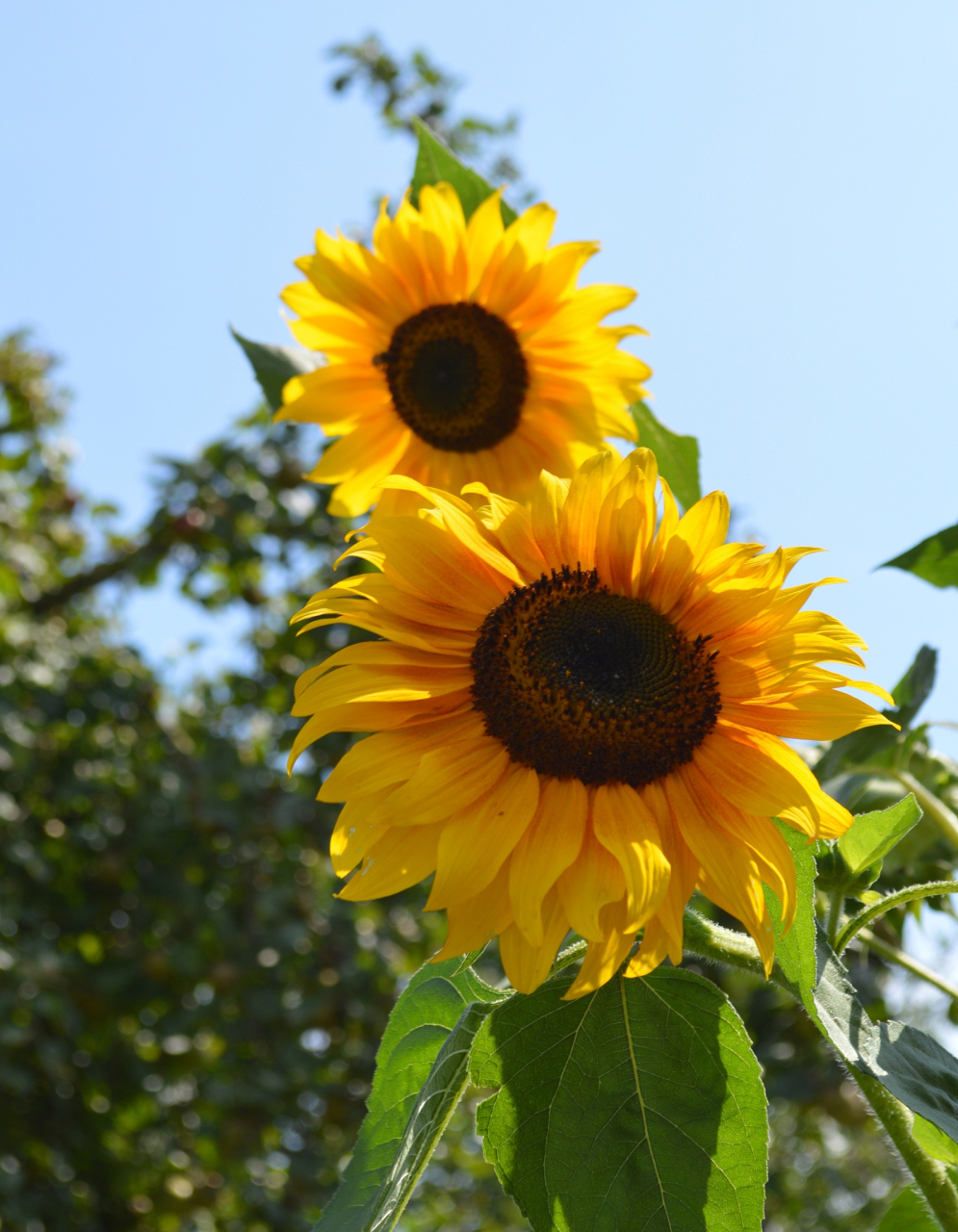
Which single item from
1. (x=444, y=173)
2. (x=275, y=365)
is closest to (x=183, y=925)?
(x=275, y=365)

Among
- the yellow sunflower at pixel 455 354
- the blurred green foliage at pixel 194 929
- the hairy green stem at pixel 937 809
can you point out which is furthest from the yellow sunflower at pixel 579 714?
the blurred green foliage at pixel 194 929

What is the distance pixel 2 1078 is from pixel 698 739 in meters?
2.54

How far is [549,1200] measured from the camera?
80 centimetres

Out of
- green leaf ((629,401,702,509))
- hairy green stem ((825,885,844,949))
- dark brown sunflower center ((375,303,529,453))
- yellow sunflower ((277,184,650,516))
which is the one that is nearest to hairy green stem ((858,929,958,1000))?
hairy green stem ((825,885,844,949))

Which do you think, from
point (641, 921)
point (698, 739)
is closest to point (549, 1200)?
point (641, 921)

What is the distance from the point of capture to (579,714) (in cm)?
96

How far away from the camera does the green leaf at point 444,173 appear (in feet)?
5.13

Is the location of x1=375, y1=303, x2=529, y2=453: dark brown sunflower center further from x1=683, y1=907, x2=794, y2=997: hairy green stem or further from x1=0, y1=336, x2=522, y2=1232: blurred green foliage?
x1=0, y1=336, x2=522, y2=1232: blurred green foliage

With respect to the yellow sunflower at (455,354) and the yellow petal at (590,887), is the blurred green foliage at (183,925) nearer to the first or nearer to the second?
the yellow sunflower at (455,354)

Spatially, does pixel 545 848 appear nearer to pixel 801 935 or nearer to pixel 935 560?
pixel 801 935

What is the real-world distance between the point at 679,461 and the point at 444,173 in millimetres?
570

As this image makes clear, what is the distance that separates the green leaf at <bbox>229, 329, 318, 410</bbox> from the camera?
1639mm

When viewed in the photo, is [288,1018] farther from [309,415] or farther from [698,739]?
[698,739]

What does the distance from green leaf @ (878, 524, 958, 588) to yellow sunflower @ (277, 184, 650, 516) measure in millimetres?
433
